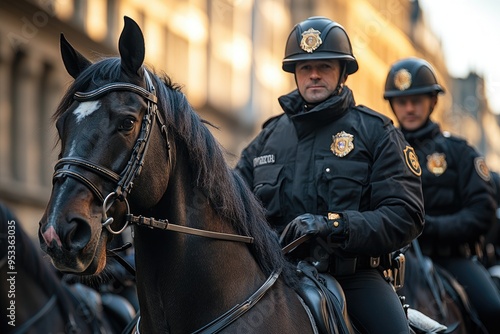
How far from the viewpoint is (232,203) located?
5.61m

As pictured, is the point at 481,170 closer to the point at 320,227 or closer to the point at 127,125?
the point at 320,227

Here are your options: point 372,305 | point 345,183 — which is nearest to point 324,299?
point 372,305

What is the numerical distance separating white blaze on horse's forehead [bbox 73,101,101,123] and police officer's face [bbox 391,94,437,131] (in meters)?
5.62

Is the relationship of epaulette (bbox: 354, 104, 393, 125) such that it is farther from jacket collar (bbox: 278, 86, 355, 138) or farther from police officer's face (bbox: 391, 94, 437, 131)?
police officer's face (bbox: 391, 94, 437, 131)

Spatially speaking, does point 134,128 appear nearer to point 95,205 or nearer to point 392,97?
point 95,205

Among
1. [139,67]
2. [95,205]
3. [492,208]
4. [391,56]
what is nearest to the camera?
[95,205]

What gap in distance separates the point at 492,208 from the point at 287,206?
3848 millimetres

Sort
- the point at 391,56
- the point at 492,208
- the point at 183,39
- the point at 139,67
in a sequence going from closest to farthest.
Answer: the point at 139,67 → the point at 492,208 → the point at 183,39 → the point at 391,56

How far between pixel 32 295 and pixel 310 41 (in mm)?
3852

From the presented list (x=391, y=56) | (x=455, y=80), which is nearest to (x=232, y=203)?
(x=391, y=56)

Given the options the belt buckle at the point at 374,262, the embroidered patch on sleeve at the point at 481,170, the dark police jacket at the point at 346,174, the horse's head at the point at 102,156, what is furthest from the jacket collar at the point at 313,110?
the embroidered patch on sleeve at the point at 481,170

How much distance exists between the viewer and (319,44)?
22.3 feet

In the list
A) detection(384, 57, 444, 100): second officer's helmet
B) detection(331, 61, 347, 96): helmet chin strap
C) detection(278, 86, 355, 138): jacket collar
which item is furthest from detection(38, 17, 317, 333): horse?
detection(384, 57, 444, 100): second officer's helmet

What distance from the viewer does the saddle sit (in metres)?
5.74
